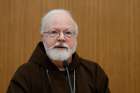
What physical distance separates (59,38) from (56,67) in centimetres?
20

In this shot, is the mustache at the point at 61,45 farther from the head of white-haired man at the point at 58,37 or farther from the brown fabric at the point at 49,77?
the brown fabric at the point at 49,77

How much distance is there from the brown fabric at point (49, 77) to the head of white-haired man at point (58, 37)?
0.06m

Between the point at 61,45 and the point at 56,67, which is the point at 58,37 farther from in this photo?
the point at 56,67

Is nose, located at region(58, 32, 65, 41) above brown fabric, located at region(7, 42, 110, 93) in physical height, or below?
above

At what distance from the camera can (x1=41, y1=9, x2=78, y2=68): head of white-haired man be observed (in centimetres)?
204

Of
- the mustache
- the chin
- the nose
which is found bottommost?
the chin

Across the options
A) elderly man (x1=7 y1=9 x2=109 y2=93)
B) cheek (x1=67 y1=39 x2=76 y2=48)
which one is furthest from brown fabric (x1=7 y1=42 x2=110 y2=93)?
cheek (x1=67 y1=39 x2=76 y2=48)

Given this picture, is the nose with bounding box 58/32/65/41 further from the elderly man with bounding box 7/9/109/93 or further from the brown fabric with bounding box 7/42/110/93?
the brown fabric with bounding box 7/42/110/93

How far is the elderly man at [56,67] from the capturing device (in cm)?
201

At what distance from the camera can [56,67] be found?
2.08 meters

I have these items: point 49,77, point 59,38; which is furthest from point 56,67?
point 59,38

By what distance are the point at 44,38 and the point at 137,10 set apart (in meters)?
1.09

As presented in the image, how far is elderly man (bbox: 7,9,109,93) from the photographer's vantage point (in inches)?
79.0

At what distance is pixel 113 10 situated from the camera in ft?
9.22
